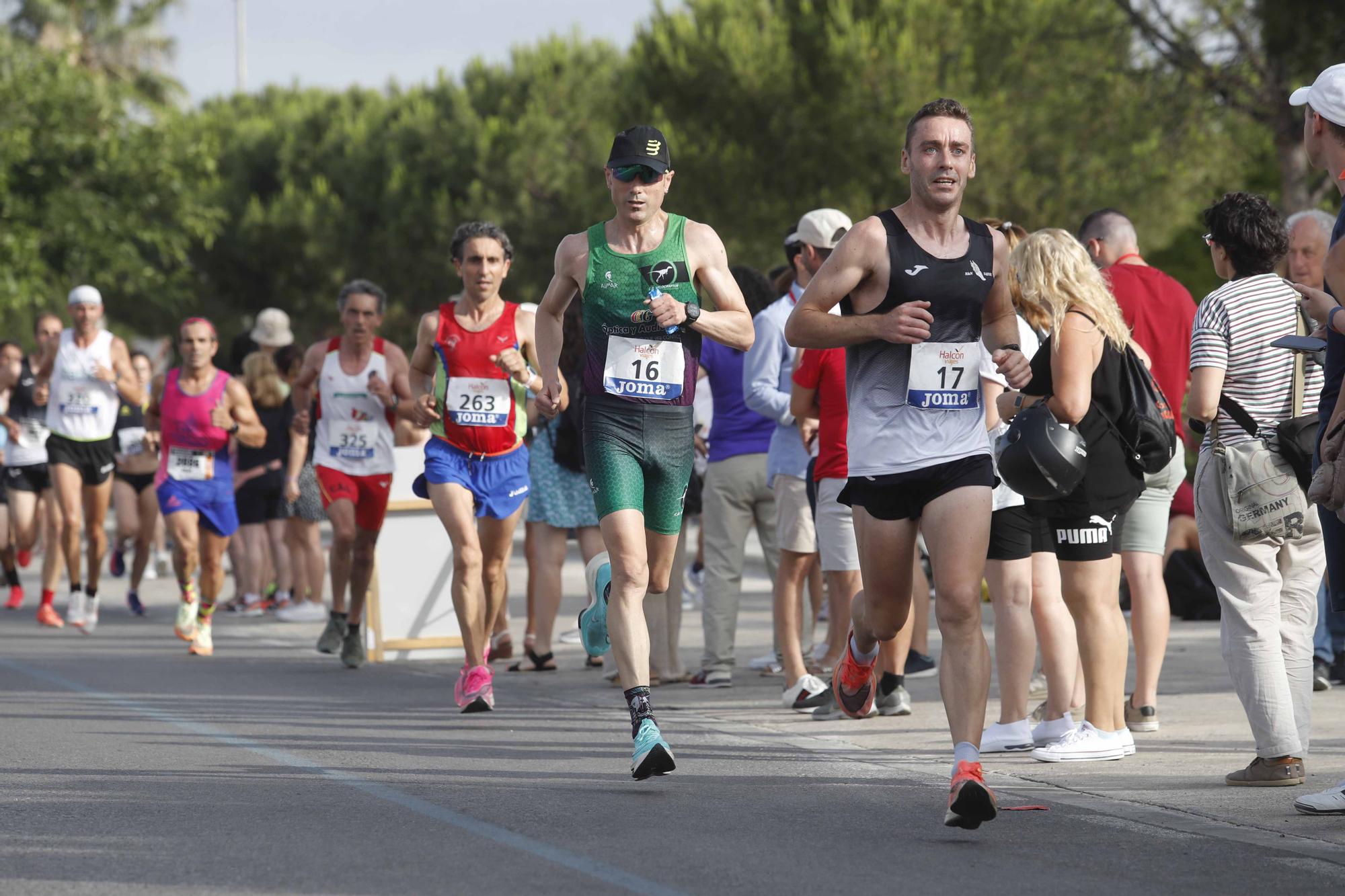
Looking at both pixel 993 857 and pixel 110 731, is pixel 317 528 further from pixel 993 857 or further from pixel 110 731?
pixel 993 857

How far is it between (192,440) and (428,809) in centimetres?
675

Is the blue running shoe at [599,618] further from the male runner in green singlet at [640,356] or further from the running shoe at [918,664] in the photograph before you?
the running shoe at [918,664]

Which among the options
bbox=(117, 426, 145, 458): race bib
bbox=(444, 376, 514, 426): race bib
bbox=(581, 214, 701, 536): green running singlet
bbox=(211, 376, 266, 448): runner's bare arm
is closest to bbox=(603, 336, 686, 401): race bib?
bbox=(581, 214, 701, 536): green running singlet

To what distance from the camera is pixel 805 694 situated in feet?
28.7

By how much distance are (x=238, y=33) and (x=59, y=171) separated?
48.9 m

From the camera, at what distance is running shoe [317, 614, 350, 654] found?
37.1 ft

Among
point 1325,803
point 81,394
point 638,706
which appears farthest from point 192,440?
point 1325,803

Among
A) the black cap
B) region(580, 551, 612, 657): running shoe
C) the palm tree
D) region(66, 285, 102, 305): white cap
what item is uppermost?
the palm tree

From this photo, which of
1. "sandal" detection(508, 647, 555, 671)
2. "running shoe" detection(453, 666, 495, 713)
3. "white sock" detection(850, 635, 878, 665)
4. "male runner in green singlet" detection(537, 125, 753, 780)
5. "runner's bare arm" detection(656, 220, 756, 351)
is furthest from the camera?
"sandal" detection(508, 647, 555, 671)

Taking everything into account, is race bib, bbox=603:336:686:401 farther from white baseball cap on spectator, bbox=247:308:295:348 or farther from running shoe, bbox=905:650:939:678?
white baseball cap on spectator, bbox=247:308:295:348

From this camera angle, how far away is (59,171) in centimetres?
3070

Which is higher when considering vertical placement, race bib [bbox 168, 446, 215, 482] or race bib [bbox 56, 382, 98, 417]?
race bib [bbox 56, 382, 98, 417]

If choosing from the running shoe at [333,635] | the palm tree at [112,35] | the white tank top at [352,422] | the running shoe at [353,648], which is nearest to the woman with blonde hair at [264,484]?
the white tank top at [352,422]

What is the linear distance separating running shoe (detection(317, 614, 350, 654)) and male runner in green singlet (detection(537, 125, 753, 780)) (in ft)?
15.1
